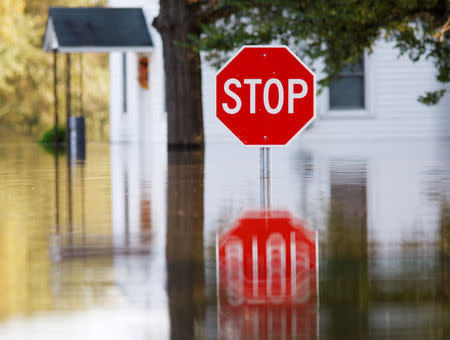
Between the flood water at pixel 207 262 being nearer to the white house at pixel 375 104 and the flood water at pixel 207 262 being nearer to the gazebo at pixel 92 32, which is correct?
the gazebo at pixel 92 32

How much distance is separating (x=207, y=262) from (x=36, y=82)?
54601mm

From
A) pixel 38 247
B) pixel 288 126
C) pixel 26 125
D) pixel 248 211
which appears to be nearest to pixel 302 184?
pixel 288 126

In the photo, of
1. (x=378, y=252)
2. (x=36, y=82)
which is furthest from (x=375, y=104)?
(x=36, y=82)

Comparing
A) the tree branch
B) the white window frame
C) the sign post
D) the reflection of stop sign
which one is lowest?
the reflection of stop sign

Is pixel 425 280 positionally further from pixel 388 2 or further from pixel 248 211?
pixel 388 2

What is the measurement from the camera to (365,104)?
2983 centimetres

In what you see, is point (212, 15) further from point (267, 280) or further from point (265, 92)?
point (267, 280)

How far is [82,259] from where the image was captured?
5.90 meters

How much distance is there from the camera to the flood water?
4.11 metres

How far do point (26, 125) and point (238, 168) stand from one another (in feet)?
159

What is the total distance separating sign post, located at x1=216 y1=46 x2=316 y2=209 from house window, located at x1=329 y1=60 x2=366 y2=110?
1993 cm

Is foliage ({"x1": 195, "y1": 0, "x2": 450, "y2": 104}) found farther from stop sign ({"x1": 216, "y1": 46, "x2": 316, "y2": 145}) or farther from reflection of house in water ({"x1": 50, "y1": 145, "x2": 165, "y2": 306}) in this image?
stop sign ({"x1": 216, "y1": 46, "x2": 316, "y2": 145})

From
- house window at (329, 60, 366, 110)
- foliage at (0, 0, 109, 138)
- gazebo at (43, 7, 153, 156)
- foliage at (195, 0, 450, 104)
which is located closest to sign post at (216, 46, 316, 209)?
foliage at (195, 0, 450, 104)

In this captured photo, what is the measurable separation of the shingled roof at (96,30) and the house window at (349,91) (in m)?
5.57
